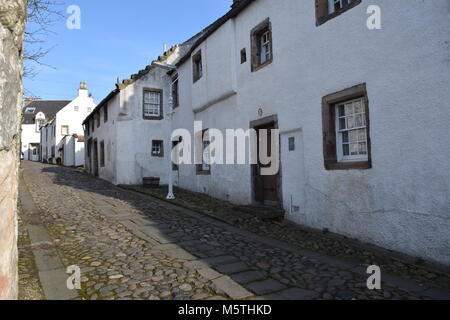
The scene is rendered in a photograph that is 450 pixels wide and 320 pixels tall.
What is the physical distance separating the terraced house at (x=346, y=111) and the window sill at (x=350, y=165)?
3 cm

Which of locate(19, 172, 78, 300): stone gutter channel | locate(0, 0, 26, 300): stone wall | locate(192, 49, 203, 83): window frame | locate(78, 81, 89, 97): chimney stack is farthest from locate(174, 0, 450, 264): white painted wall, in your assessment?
locate(78, 81, 89, 97): chimney stack

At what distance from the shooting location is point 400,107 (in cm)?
548

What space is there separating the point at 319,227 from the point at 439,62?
155 inches

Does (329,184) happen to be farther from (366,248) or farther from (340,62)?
(340,62)

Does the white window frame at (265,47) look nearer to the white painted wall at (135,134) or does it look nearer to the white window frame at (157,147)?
the white painted wall at (135,134)

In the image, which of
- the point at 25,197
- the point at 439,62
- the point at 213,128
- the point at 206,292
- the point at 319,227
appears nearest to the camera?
the point at 206,292

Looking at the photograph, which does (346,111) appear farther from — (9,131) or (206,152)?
(206,152)

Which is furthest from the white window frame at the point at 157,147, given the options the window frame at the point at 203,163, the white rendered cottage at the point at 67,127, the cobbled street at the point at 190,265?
the white rendered cottage at the point at 67,127

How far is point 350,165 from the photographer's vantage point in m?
6.40

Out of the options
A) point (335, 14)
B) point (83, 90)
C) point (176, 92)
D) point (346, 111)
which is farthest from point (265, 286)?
point (83, 90)

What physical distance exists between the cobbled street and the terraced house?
130 cm

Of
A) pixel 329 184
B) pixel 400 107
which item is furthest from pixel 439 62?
pixel 329 184

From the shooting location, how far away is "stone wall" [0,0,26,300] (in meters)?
2.38

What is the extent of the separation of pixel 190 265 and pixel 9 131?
3152mm
